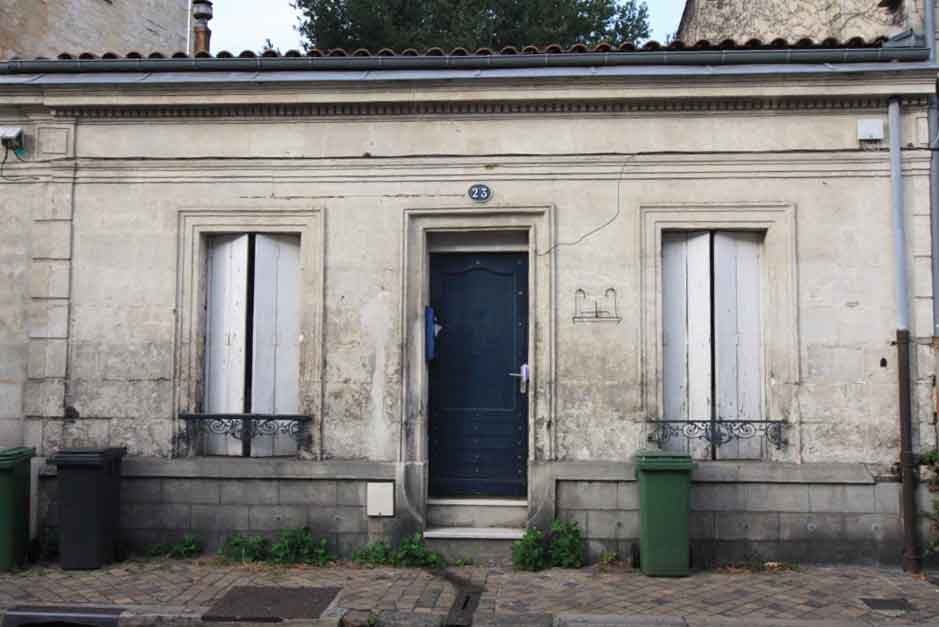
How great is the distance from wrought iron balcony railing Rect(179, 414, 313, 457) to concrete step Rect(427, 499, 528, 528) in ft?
4.65

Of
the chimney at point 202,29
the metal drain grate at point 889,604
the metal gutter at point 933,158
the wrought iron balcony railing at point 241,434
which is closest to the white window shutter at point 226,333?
the wrought iron balcony railing at point 241,434

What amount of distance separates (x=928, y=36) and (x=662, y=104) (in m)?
2.33

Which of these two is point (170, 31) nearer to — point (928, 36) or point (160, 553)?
point (160, 553)

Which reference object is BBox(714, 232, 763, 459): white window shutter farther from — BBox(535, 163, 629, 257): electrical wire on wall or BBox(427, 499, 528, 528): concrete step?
BBox(427, 499, 528, 528): concrete step

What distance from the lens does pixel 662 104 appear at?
7.62 m

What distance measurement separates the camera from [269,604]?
6262mm

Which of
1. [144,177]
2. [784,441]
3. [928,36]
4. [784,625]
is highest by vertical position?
[928,36]

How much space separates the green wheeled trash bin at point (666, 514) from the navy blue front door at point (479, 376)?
131 cm

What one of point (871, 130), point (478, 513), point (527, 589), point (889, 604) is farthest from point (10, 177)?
point (889, 604)

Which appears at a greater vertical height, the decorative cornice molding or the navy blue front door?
the decorative cornice molding

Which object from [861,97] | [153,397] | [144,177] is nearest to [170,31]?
[144,177]

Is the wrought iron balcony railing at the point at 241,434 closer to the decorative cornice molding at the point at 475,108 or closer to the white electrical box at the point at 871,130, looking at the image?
the decorative cornice molding at the point at 475,108

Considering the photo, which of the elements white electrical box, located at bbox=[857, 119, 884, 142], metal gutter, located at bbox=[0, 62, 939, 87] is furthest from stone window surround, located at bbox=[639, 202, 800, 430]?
metal gutter, located at bbox=[0, 62, 939, 87]

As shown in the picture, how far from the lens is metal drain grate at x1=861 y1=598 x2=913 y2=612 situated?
6086 mm
